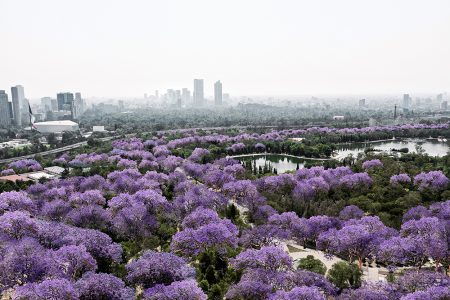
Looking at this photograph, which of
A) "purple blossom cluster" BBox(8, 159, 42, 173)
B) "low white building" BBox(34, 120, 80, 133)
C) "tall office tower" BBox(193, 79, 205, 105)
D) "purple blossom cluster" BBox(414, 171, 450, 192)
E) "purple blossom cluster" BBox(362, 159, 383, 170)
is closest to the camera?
"purple blossom cluster" BBox(414, 171, 450, 192)

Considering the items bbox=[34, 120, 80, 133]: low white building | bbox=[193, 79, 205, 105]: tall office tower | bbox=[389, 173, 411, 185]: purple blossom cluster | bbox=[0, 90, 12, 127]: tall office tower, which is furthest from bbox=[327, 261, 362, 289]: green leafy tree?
bbox=[193, 79, 205, 105]: tall office tower

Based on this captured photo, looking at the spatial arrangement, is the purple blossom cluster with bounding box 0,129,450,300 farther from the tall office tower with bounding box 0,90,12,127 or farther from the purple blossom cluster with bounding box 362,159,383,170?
the tall office tower with bounding box 0,90,12,127

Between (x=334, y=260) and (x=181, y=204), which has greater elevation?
Result: (x=181, y=204)

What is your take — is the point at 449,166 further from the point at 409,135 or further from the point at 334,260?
the point at 409,135

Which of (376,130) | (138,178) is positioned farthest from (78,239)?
(376,130)

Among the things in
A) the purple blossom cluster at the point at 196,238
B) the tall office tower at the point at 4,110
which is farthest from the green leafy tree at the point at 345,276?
the tall office tower at the point at 4,110

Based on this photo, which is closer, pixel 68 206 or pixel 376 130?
pixel 68 206

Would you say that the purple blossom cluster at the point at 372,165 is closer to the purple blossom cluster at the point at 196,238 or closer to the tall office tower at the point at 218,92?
the purple blossom cluster at the point at 196,238

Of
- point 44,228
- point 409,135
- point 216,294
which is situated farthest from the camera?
point 409,135

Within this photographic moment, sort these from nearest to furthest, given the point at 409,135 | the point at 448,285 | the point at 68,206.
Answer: the point at 448,285, the point at 68,206, the point at 409,135
